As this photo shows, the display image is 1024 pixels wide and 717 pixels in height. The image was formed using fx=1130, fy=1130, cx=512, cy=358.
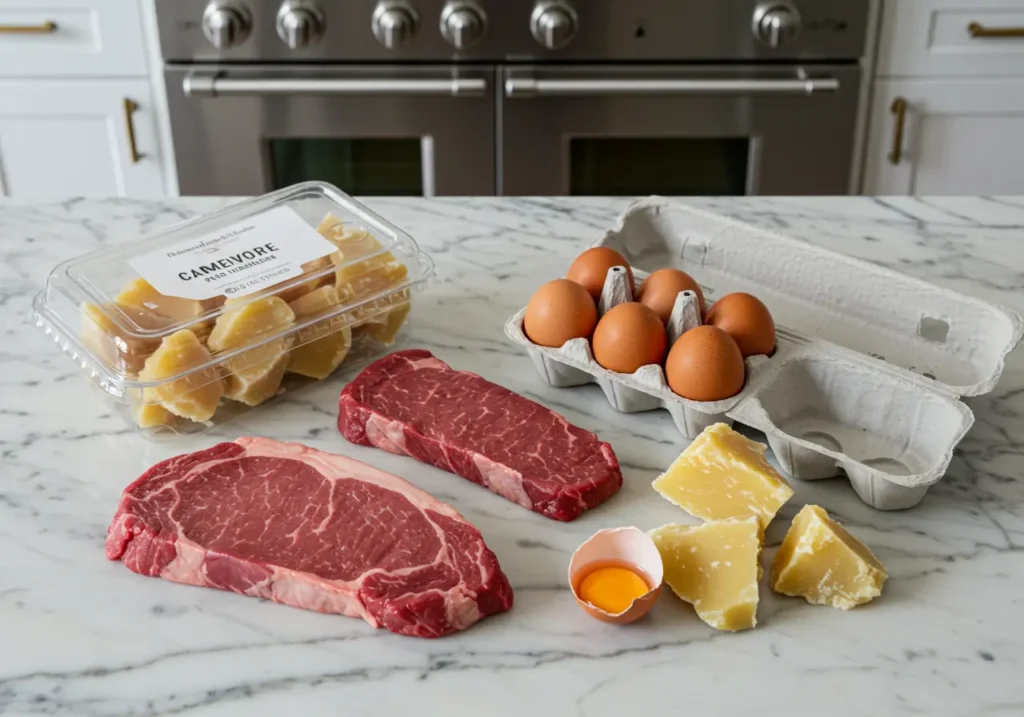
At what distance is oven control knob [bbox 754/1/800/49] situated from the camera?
2.13 m

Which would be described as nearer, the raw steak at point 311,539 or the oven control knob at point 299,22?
the raw steak at point 311,539

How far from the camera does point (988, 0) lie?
2.17m

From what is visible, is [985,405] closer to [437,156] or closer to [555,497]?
[555,497]

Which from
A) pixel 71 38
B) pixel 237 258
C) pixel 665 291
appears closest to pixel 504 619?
pixel 665 291

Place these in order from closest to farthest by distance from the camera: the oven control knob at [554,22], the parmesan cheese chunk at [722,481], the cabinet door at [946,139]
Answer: the parmesan cheese chunk at [722,481]
the oven control knob at [554,22]
the cabinet door at [946,139]

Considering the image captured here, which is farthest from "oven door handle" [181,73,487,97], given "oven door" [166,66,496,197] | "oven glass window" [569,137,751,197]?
"oven glass window" [569,137,751,197]

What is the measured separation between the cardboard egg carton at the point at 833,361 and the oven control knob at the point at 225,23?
3.43ft

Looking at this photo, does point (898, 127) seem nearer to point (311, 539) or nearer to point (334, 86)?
point (334, 86)

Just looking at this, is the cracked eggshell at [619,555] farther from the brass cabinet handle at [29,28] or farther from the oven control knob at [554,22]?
the brass cabinet handle at [29,28]

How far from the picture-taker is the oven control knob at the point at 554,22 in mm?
2123

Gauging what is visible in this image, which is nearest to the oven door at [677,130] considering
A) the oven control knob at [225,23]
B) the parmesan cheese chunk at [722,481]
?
the oven control knob at [225,23]

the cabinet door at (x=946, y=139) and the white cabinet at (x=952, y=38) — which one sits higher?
the white cabinet at (x=952, y=38)

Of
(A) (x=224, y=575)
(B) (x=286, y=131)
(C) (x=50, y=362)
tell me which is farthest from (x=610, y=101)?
(A) (x=224, y=575)

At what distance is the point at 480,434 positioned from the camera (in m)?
1.16
